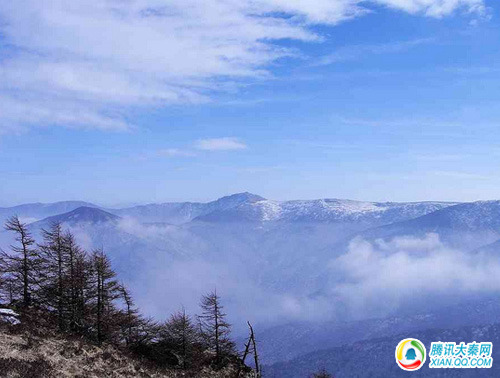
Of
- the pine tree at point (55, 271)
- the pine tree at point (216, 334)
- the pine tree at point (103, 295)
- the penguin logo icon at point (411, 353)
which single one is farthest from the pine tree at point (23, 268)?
the penguin logo icon at point (411, 353)

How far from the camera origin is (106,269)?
43562 mm

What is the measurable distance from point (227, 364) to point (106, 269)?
18.0 metres

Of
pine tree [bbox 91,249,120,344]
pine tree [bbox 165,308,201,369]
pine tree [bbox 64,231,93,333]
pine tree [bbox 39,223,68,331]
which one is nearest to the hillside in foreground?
pine tree [bbox 91,249,120,344]

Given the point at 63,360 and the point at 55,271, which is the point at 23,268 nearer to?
the point at 55,271

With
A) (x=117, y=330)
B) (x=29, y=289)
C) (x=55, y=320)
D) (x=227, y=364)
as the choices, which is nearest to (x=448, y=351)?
(x=227, y=364)

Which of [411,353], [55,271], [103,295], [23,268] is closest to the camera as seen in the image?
[23,268]

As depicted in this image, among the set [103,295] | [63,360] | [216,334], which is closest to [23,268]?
[103,295]

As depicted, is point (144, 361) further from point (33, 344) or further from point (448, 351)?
point (448, 351)

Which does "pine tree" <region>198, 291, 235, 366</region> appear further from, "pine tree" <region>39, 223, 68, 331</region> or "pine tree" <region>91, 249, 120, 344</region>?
"pine tree" <region>39, 223, 68, 331</region>

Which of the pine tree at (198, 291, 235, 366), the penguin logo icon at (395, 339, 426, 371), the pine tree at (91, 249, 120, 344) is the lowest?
the penguin logo icon at (395, 339, 426, 371)

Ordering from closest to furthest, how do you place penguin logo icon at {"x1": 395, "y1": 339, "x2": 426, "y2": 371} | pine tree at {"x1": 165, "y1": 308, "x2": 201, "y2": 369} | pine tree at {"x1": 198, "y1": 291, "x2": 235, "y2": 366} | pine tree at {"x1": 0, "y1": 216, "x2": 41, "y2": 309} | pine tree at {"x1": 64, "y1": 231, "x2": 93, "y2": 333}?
pine tree at {"x1": 0, "y1": 216, "x2": 41, "y2": 309}, pine tree at {"x1": 64, "y1": 231, "x2": 93, "y2": 333}, pine tree at {"x1": 165, "y1": 308, "x2": 201, "y2": 369}, pine tree at {"x1": 198, "y1": 291, "x2": 235, "y2": 366}, penguin logo icon at {"x1": 395, "y1": 339, "x2": 426, "y2": 371}

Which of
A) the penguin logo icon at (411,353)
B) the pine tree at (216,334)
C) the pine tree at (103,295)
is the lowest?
the penguin logo icon at (411,353)

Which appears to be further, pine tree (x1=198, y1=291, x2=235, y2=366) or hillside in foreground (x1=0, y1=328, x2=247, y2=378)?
pine tree (x1=198, y1=291, x2=235, y2=366)

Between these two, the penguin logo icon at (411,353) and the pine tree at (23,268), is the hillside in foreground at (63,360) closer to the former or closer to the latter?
the pine tree at (23,268)
